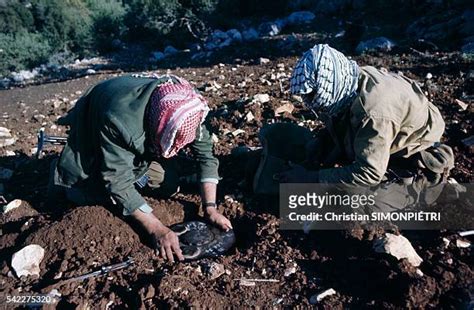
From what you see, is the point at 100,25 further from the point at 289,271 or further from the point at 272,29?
the point at 289,271

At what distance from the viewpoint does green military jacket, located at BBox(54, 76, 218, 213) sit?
244 centimetres

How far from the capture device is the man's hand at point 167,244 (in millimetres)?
2666

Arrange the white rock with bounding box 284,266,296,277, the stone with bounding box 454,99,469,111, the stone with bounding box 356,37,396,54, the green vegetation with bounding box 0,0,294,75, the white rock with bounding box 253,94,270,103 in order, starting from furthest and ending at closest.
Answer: the green vegetation with bounding box 0,0,294,75, the stone with bounding box 356,37,396,54, the white rock with bounding box 253,94,270,103, the stone with bounding box 454,99,469,111, the white rock with bounding box 284,266,296,277

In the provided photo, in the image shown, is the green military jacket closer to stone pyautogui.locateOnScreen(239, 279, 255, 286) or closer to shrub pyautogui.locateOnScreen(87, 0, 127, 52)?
stone pyautogui.locateOnScreen(239, 279, 255, 286)

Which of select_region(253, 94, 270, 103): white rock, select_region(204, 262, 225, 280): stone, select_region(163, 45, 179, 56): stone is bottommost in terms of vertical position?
select_region(163, 45, 179, 56): stone

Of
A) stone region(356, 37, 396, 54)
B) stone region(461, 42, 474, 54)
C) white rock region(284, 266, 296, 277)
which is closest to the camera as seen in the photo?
white rock region(284, 266, 296, 277)

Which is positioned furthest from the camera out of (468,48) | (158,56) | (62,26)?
(62,26)

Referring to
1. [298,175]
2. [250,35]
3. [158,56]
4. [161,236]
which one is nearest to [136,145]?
[161,236]

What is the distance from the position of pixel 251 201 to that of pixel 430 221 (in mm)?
1163

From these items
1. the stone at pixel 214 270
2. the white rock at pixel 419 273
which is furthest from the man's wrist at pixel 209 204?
the white rock at pixel 419 273

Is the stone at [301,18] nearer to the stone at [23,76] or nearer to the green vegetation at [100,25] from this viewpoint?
the green vegetation at [100,25]

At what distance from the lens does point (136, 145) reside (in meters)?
2.51

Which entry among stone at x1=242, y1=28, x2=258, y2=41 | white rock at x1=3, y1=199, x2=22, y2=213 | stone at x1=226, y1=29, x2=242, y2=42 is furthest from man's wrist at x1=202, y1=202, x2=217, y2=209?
stone at x1=226, y1=29, x2=242, y2=42

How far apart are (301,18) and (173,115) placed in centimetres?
1010
